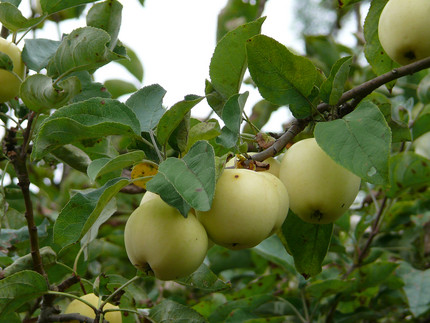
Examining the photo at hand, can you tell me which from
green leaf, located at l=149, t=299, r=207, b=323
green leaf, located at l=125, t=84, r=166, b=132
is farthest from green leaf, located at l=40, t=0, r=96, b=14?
green leaf, located at l=149, t=299, r=207, b=323

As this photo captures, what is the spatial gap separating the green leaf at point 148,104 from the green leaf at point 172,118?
0.09 meters

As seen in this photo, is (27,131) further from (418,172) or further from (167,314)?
(418,172)

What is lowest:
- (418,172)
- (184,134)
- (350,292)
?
(350,292)

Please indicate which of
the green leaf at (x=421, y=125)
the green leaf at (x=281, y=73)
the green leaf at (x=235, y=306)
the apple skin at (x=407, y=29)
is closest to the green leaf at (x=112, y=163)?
the green leaf at (x=281, y=73)

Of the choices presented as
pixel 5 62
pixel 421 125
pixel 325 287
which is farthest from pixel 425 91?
pixel 5 62

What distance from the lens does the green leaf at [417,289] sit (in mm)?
1418

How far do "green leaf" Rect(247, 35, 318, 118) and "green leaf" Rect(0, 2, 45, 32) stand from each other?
1.72ft

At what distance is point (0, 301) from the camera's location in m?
0.99

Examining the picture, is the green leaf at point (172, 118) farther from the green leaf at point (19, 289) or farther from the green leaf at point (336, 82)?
the green leaf at point (19, 289)

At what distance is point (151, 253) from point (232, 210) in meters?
0.13

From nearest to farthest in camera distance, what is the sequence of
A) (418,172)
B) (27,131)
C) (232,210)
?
1. (232,210)
2. (27,131)
3. (418,172)

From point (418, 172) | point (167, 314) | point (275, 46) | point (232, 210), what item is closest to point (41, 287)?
point (167, 314)

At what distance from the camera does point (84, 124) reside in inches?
32.9

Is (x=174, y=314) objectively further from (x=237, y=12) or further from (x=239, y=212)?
(x=237, y=12)
